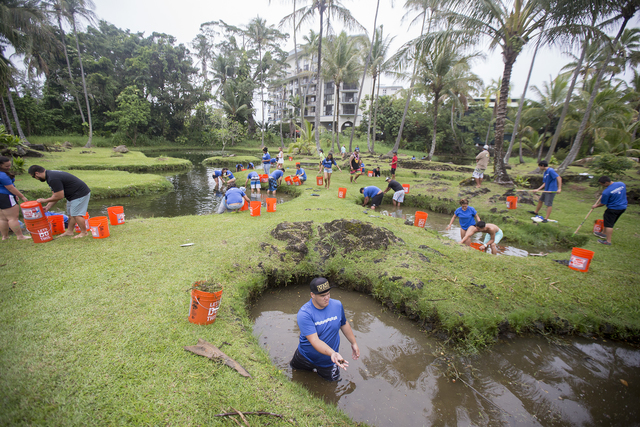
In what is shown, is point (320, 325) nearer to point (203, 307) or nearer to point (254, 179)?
point (203, 307)

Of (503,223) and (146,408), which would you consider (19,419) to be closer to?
(146,408)

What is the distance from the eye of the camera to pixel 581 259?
574cm

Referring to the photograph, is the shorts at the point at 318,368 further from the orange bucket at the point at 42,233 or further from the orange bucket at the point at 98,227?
the orange bucket at the point at 42,233

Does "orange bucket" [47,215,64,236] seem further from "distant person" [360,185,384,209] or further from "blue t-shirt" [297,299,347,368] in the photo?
"distant person" [360,185,384,209]

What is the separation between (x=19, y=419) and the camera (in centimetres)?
235

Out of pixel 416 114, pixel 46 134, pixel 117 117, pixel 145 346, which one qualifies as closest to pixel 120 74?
pixel 117 117

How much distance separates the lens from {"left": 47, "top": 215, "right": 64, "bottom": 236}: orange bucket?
636cm

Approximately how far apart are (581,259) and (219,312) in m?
7.39

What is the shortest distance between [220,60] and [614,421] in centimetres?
5016

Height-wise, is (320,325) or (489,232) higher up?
(489,232)

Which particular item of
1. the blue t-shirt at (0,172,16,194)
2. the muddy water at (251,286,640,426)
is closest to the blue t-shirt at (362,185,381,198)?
the muddy water at (251,286,640,426)

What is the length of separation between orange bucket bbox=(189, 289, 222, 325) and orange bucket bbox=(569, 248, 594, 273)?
7.23 meters

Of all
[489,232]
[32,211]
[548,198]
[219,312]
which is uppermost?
[548,198]

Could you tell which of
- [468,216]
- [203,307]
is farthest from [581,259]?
[203,307]
